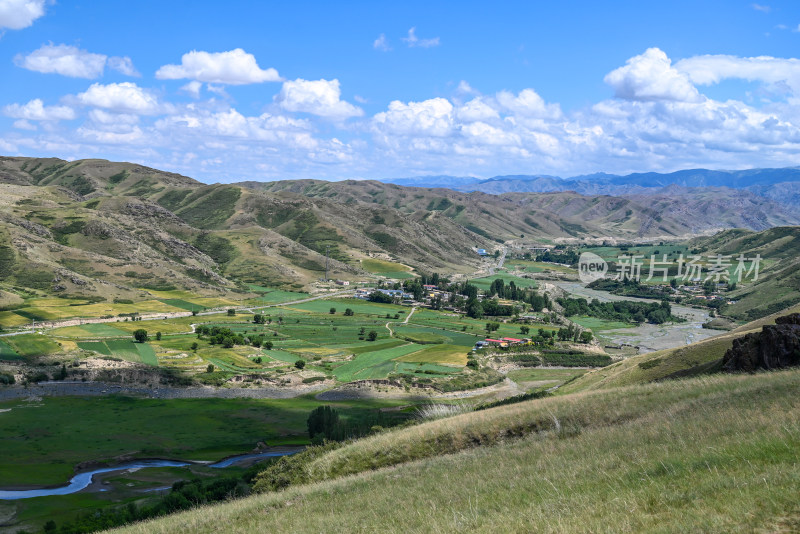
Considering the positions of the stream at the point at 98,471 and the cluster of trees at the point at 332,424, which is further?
the cluster of trees at the point at 332,424

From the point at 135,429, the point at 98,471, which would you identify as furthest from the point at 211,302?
the point at 98,471

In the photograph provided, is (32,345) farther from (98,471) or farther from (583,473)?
(583,473)

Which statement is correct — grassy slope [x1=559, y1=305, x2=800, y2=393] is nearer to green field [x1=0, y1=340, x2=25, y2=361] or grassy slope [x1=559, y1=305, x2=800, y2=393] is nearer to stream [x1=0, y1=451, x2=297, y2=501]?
stream [x1=0, y1=451, x2=297, y2=501]

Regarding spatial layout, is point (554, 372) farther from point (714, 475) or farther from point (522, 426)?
point (714, 475)

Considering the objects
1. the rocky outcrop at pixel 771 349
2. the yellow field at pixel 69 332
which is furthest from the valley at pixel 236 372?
the rocky outcrop at pixel 771 349

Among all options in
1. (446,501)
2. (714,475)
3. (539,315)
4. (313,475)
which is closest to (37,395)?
(313,475)

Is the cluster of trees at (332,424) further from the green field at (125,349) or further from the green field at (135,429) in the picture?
the green field at (125,349)
